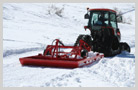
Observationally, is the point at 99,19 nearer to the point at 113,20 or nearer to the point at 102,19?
the point at 102,19

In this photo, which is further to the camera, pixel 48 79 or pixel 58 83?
pixel 48 79

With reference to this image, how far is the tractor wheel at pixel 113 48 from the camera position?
30.3 feet

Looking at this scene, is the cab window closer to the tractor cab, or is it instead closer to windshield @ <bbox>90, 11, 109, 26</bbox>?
the tractor cab

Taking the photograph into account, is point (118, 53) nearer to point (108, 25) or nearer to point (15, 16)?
point (108, 25)

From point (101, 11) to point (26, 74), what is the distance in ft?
15.9

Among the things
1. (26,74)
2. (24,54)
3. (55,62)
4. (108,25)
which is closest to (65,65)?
(55,62)

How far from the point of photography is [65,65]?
22.4ft

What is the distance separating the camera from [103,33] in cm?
956

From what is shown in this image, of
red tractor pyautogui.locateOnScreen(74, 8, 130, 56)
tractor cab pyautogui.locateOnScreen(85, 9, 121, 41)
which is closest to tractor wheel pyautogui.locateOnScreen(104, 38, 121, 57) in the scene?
red tractor pyautogui.locateOnScreen(74, 8, 130, 56)

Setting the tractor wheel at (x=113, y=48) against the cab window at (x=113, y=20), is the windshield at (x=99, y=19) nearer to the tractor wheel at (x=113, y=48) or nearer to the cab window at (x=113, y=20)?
the cab window at (x=113, y=20)

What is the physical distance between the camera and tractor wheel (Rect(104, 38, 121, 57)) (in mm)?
9227

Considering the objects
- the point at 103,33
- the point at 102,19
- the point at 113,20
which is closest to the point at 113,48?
the point at 103,33

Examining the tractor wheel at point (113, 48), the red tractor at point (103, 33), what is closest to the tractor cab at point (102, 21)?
the red tractor at point (103, 33)

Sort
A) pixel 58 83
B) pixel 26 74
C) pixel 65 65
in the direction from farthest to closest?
1. pixel 65 65
2. pixel 26 74
3. pixel 58 83
